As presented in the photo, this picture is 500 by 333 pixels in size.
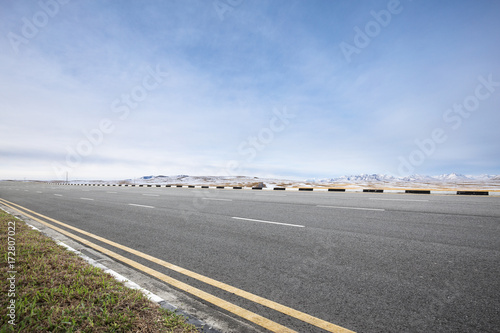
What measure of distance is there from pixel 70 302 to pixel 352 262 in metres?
3.51

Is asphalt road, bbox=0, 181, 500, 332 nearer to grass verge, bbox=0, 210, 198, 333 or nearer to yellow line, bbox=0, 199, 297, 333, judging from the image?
yellow line, bbox=0, 199, 297, 333

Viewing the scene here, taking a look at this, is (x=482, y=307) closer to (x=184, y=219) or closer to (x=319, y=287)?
(x=319, y=287)

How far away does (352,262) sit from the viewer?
12.0 feet

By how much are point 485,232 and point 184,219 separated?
715 cm

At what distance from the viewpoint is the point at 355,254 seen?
13.1 ft

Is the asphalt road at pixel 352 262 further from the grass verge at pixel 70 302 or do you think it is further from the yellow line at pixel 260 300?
the grass verge at pixel 70 302

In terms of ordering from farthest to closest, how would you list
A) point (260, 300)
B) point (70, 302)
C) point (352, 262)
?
point (352, 262), point (260, 300), point (70, 302)

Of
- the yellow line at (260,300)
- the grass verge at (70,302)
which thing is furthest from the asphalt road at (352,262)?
the grass verge at (70,302)

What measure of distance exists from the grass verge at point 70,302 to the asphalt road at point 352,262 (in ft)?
2.75

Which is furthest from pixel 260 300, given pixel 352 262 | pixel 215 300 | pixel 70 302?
pixel 70 302

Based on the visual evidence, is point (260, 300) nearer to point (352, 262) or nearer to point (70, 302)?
point (352, 262)

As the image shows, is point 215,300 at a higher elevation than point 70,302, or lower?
lower

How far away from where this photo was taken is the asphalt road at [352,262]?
240 cm

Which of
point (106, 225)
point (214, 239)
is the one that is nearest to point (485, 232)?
point (214, 239)
